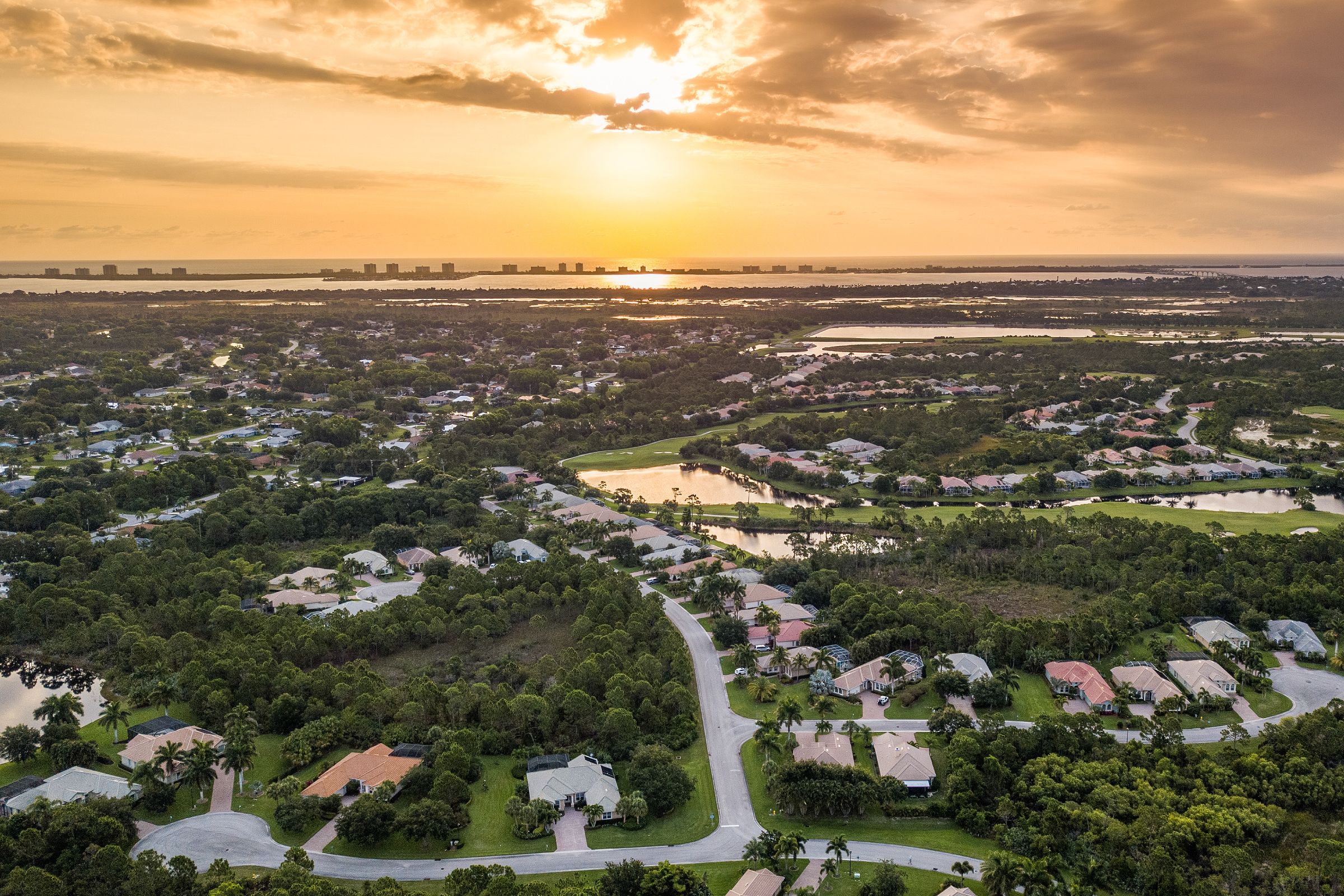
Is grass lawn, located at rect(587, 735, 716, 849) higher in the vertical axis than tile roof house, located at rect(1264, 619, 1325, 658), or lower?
lower

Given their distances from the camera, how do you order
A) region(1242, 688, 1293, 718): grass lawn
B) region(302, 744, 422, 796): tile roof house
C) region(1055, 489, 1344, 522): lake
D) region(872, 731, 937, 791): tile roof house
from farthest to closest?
region(1055, 489, 1344, 522): lake < region(1242, 688, 1293, 718): grass lawn < region(872, 731, 937, 791): tile roof house < region(302, 744, 422, 796): tile roof house

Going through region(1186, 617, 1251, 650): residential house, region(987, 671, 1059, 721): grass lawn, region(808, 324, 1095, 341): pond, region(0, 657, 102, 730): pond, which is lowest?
region(0, 657, 102, 730): pond

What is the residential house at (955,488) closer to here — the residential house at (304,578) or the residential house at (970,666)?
the residential house at (970,666)

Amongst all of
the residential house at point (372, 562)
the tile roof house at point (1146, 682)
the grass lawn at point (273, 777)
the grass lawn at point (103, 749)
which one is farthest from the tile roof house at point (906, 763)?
the residential house at point (372, 562)

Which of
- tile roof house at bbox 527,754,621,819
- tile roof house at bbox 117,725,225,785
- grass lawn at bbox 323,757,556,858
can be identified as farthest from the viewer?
tile roof house at bbox 117,725,225,785

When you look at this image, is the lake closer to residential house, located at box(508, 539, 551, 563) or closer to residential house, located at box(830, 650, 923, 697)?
residential house, located at box(830, 650, 923, 697)

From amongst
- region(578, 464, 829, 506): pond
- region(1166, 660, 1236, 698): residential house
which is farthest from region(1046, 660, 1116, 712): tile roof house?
region(578, 464, 829, 506): pond
